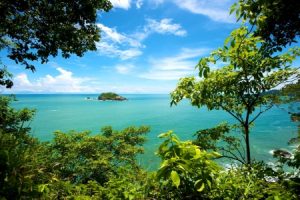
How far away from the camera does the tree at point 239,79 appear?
4.43 metres

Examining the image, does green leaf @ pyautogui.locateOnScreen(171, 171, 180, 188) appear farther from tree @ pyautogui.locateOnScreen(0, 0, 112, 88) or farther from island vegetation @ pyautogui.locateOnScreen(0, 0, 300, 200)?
tree @ pyautogui.locateOnScreen(0, 0, 112, 88)

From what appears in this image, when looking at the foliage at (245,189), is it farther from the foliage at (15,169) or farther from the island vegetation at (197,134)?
the foliage at (15,169)

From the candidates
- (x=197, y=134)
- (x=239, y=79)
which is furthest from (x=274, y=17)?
(x=197, y=134)

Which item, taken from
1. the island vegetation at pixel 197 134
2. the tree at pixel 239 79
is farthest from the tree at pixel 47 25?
the tree at pixel 239 79

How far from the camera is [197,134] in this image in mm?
6082

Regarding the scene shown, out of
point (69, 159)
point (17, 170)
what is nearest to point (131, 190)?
point (17, 170)

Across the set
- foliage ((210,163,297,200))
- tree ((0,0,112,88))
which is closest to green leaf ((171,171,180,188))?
foliage ((210,163,297,200))

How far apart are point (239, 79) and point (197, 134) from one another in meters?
1.98

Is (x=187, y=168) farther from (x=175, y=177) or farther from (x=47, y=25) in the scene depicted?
(x=47, y=25)

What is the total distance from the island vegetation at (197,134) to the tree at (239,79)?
19 millimetres

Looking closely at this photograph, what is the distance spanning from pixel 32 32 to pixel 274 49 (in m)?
6.81

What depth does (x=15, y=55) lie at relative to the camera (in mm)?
6762

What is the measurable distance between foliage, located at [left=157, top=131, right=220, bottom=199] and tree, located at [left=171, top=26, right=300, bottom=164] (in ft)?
6.11

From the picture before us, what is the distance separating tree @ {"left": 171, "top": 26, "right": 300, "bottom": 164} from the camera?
4426 mm
